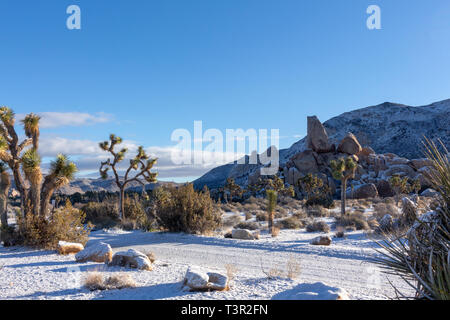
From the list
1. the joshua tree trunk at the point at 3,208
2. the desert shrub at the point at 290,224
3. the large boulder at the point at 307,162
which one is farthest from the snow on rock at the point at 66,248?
the large boulder at the point at 307,162

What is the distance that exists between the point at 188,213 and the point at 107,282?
9424 millimetres

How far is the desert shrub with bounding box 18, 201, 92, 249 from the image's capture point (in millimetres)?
11266

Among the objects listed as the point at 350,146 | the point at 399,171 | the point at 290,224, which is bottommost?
the point at 290,224

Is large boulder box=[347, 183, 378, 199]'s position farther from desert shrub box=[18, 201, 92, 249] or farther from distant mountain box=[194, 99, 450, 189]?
desert shrub box=[18, 201, 92, 249]

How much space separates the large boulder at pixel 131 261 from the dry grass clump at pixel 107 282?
1545 millimetres

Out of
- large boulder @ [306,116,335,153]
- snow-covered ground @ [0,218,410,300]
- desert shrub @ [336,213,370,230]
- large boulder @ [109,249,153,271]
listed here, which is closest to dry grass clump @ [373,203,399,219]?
desert shrub @ [336,213,370,230]

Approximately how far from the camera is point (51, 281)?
270 inches

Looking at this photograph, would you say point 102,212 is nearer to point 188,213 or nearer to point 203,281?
point 188,213

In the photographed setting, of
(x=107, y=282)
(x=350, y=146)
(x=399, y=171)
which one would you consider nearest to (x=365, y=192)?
(x=399, y=171)

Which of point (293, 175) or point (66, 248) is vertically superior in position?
point (293, 175)

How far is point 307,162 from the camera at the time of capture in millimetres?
59969
